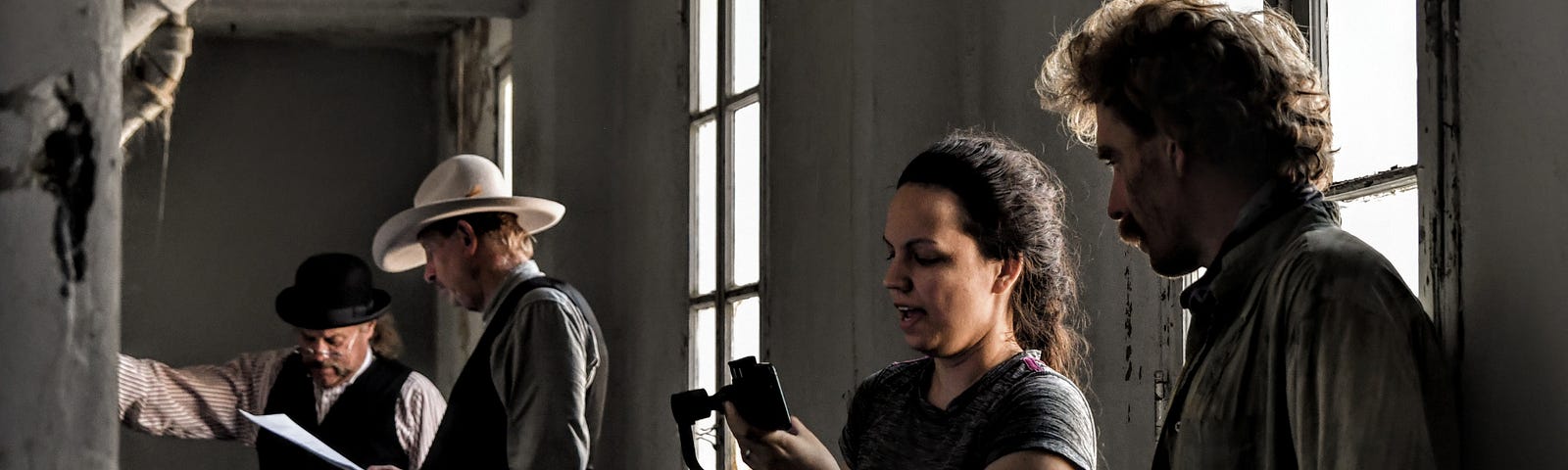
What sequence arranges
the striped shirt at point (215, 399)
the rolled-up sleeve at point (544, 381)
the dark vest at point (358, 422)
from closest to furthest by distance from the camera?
the rolled-up sleeve at point (544, 381), the dark vest at point (358, 422), the striped shirt at point (215, 399)

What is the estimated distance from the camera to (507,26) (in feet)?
21.4

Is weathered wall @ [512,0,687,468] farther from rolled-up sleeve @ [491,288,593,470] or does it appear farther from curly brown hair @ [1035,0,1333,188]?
curly brown hair @ [1035,0,1333,188]

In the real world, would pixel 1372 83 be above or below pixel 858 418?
above

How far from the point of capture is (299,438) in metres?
3.43

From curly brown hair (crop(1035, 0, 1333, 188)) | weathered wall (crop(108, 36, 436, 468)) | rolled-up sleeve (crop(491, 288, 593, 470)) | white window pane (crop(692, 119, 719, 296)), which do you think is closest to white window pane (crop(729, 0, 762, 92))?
white window pane (crop(692, 119, 719, 296))

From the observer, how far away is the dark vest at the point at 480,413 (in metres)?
3.48

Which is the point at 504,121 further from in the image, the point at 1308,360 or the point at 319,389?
the point at 1308,360

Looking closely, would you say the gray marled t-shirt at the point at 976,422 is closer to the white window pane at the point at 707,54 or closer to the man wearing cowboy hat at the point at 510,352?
the man wearing cowboy hat at the point at 510,352

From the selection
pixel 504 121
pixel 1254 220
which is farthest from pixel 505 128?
pixel 1254 220

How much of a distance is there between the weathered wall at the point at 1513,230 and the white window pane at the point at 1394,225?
1.46ft

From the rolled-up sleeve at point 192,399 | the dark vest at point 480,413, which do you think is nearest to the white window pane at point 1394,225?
the dark vest at point 480,413

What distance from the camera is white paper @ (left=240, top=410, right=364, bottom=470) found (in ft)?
11.0

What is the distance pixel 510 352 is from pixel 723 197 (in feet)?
3.50

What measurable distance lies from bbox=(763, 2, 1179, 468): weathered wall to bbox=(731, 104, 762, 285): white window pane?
40 centimetres
